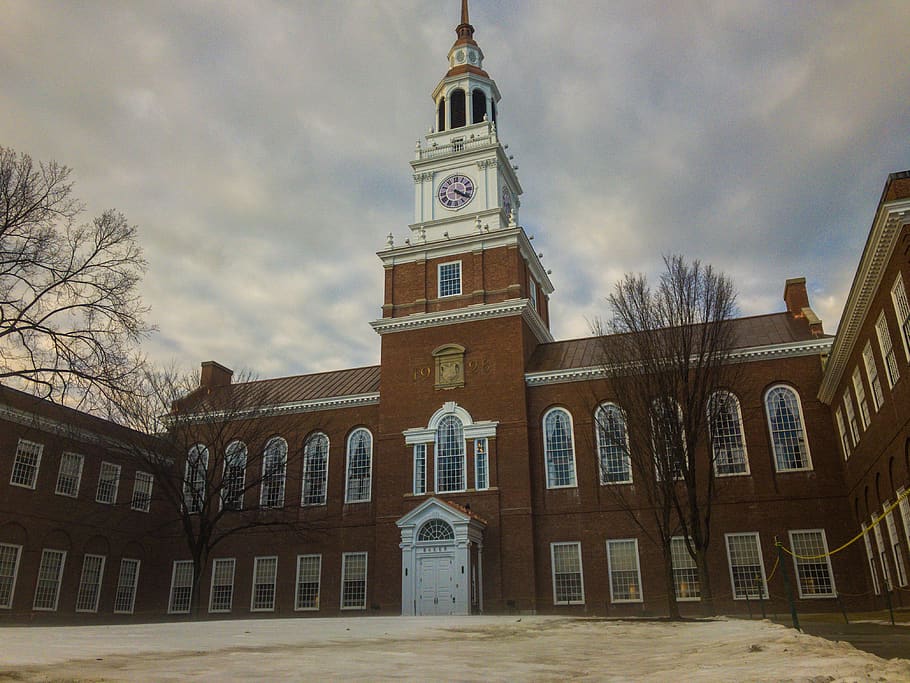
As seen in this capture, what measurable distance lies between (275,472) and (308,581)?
552 centimetres

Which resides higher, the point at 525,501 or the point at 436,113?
the point at 436,113

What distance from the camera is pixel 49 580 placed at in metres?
33.0

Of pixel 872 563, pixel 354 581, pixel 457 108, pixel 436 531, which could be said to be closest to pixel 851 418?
pixel 872 563

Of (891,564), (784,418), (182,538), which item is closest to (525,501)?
(784,418)

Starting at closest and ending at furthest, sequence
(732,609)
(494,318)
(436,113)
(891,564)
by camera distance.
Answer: (891,564)
(732,609)
(494,318)
(436,113)

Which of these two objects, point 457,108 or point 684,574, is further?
point 457,108

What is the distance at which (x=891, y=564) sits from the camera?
2306cm

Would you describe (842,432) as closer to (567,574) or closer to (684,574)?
(684,574)

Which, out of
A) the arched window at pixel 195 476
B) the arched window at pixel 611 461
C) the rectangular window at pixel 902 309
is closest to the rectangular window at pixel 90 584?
the arched window at pixel 195 476

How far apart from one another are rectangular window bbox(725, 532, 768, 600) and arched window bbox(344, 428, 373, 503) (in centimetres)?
1680

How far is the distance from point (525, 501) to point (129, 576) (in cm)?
2133

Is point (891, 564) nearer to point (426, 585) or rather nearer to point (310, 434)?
point (426, 585)

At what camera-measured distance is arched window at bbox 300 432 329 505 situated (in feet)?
122

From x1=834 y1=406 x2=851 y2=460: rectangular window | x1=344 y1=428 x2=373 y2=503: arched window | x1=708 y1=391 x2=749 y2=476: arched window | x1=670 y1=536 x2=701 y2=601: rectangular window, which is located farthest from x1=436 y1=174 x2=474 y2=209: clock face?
x1=834 y1=406 x2=851 y2=460: rectangular window
